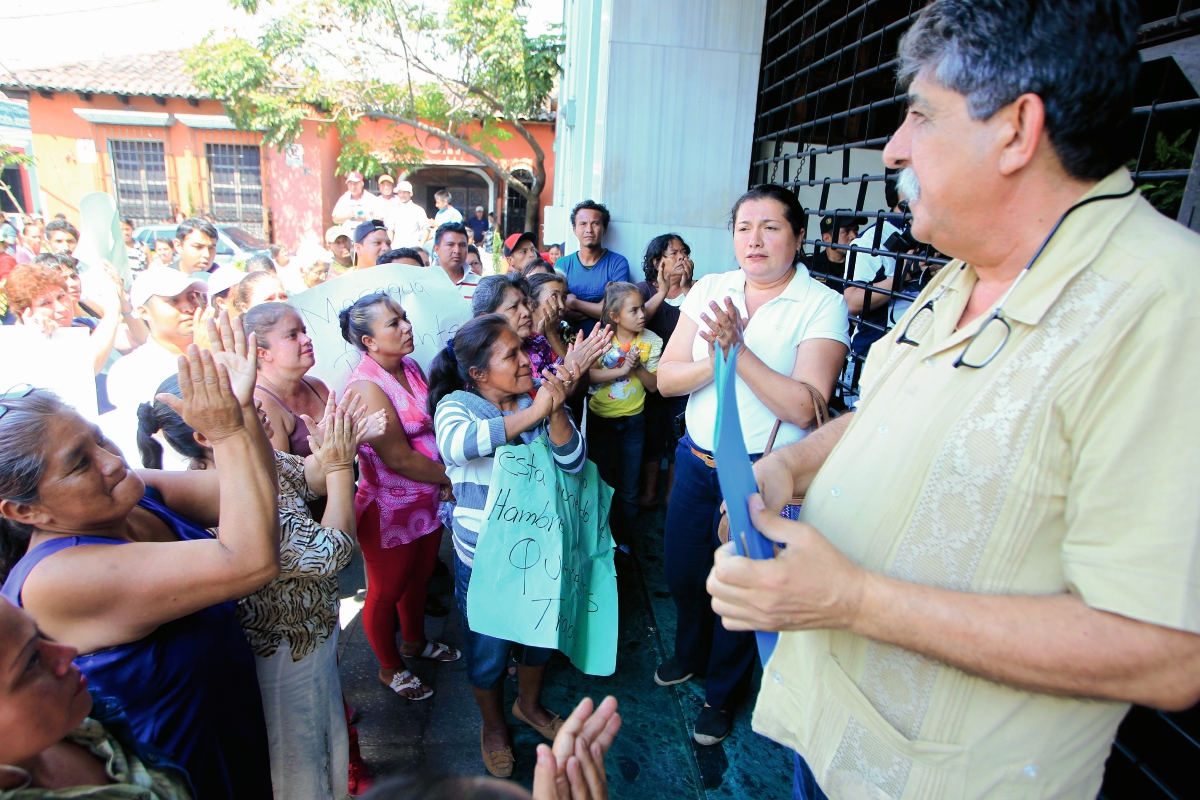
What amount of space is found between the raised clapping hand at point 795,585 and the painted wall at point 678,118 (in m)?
4.09

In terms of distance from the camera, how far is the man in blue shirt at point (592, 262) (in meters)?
4.66

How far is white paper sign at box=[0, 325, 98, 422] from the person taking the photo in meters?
3.02

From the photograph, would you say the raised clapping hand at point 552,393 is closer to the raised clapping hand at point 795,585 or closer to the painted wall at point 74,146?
the raised clapping hand at point 795,585

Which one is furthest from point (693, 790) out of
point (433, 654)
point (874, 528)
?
point (874, 528)

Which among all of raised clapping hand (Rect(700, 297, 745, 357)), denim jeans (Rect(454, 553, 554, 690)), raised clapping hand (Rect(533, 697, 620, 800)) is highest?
raised clapping hand (Rect(700, 297, 745, 357))

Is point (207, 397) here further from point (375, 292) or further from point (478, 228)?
point (478, 228)

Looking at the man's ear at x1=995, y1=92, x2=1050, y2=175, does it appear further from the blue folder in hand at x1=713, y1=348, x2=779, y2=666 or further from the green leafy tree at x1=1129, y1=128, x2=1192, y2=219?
the green leafy tree at x1=1129, y1=128, x2=1192, y2=219

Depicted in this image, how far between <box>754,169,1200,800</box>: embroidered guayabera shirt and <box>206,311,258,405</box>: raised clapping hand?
4.36ft

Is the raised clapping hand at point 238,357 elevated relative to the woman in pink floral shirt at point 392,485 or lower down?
elevated

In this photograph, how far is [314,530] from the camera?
74.1 inches

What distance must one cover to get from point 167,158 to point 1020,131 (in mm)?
21676

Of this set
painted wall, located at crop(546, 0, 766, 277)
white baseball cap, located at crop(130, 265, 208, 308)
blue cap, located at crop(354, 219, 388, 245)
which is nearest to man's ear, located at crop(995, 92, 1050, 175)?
white baseball cap, located at crop(130, 265, 208, 308)

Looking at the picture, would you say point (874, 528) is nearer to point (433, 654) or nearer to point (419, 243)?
point (433, 654)

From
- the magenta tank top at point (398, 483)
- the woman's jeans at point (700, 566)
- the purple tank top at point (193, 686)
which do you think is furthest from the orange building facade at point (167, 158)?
the purple tank top at point (193, 686)
